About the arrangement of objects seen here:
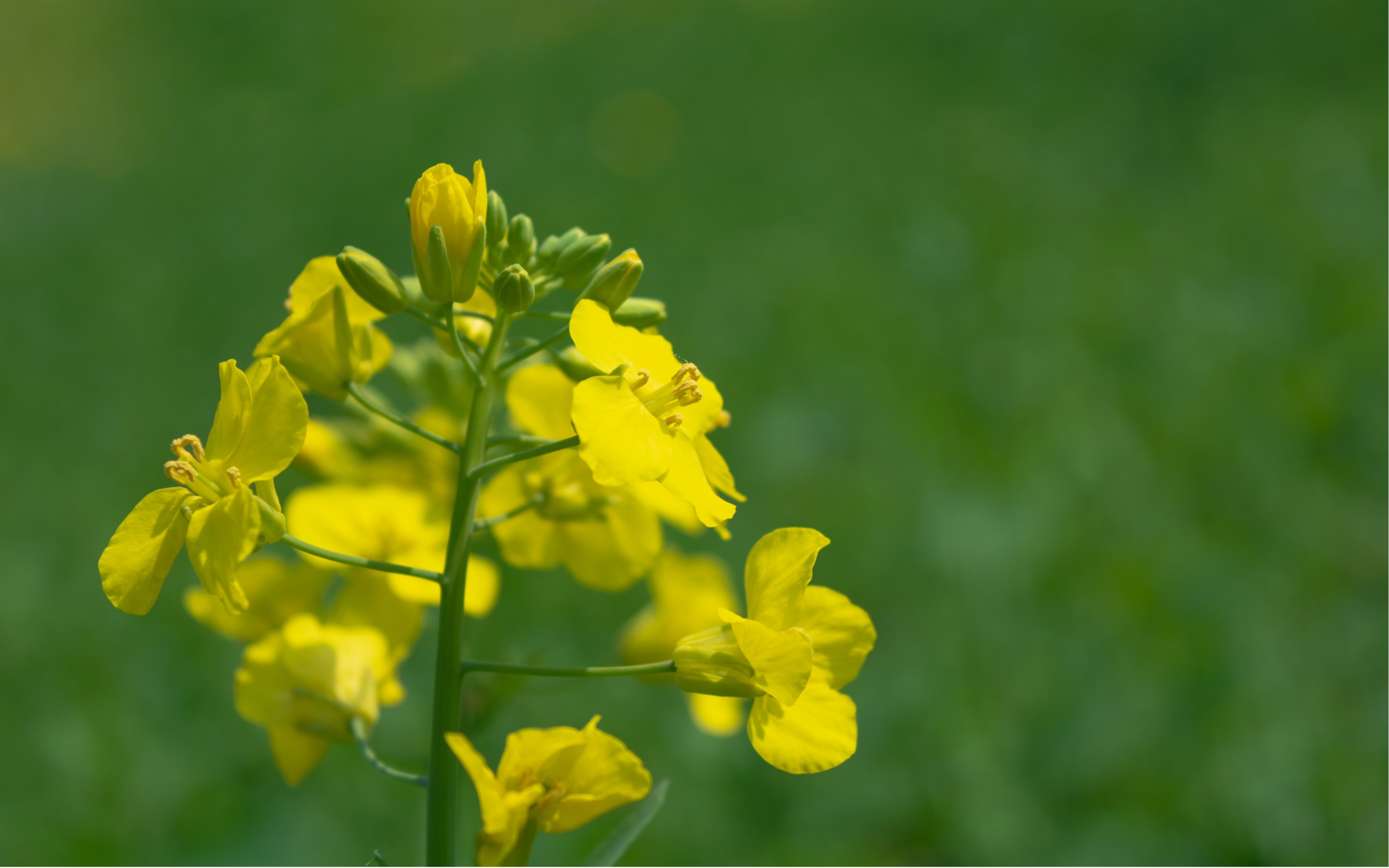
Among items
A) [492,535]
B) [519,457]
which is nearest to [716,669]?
[519,457]

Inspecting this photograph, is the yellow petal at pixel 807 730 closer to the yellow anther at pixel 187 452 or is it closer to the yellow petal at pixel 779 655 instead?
the yellow petal at pixel 779 655

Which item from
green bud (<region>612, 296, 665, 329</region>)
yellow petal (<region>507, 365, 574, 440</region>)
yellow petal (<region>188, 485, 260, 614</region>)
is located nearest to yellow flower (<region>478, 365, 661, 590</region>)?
yellow petal (<region>507, 365, 574, 440</region>)

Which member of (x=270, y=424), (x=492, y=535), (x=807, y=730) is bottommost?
(x=807, y=730)

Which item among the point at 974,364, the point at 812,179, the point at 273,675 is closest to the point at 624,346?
the point at 273,675

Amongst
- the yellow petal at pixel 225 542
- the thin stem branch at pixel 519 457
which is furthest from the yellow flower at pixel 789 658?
the yellow petal at pixel 225 542

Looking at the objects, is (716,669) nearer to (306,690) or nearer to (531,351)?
(531,351)

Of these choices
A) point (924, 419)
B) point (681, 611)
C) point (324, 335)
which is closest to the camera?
point (324, 335)

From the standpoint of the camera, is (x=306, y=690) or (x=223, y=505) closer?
(x=223, y=505)
